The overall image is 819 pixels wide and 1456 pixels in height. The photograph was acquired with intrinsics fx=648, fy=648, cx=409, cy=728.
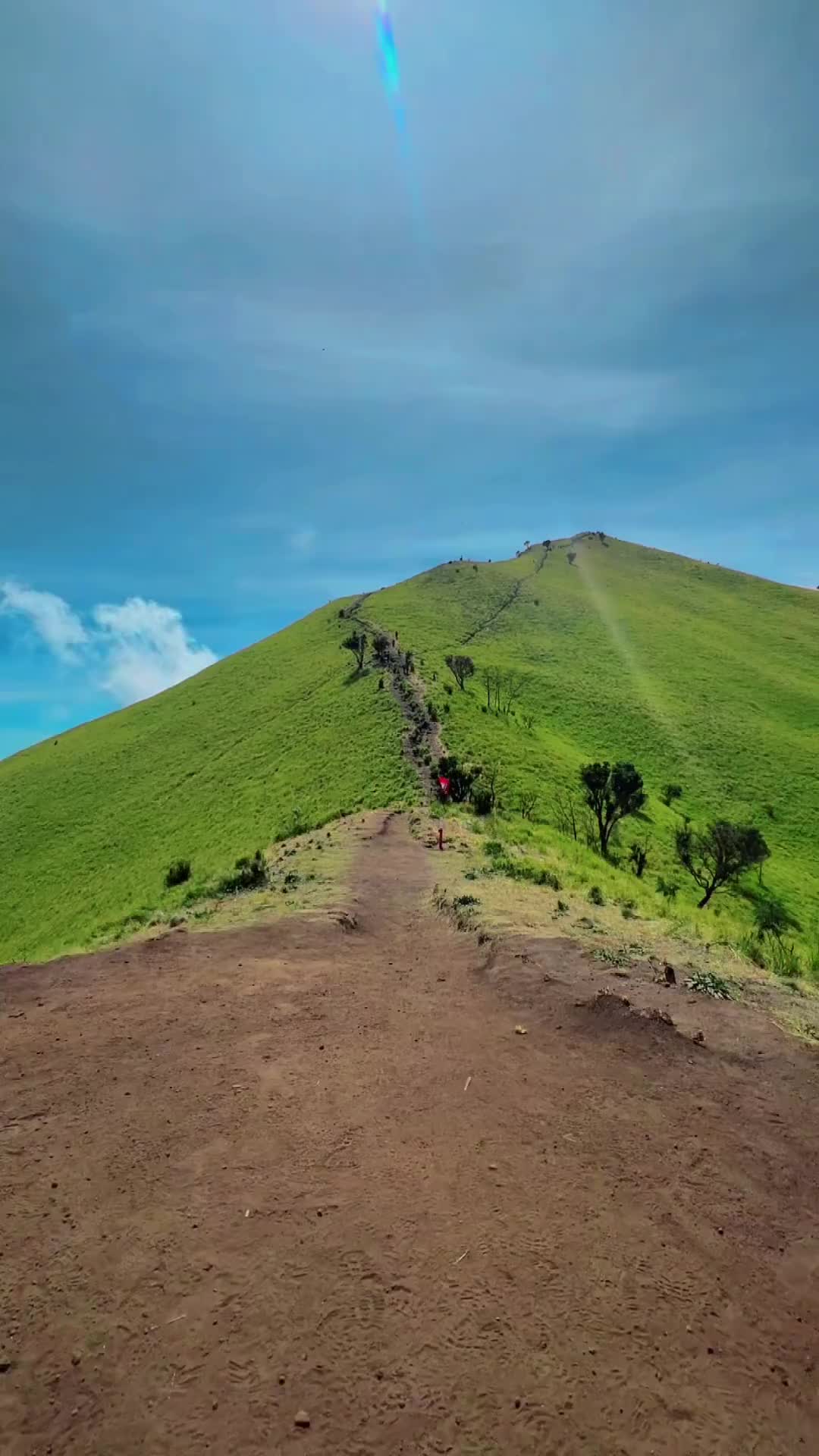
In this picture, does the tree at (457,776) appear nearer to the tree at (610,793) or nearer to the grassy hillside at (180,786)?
the grassy hillside at (180,786)

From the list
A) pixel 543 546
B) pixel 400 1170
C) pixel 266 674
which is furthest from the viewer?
pixel 543 546

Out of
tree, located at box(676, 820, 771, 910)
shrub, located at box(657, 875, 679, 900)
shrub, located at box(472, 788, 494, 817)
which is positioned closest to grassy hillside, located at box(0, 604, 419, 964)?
shrub, located at box(472, 788, 494, 817)

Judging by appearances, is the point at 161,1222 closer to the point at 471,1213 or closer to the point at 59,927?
the point at 471,1213

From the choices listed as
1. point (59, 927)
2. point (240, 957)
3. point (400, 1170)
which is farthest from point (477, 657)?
point (400, 1170)

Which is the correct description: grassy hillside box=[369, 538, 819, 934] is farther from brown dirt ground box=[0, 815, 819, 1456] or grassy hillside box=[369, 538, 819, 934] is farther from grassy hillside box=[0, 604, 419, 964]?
brown dirt ground box=[0, 815, 819, 1456]

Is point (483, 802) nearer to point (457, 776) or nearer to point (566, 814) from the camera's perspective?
point (457, 776)

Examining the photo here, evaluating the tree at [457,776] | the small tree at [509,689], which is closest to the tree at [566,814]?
the tree at [457,776]

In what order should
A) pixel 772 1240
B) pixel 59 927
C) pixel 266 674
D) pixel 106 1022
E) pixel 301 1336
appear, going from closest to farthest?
pixel 301 1336
pixel 772 1240
pixel 106 1022
pixel 59 927
pixel 266 674

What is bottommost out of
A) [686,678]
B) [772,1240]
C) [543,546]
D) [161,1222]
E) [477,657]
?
[772,1240]
